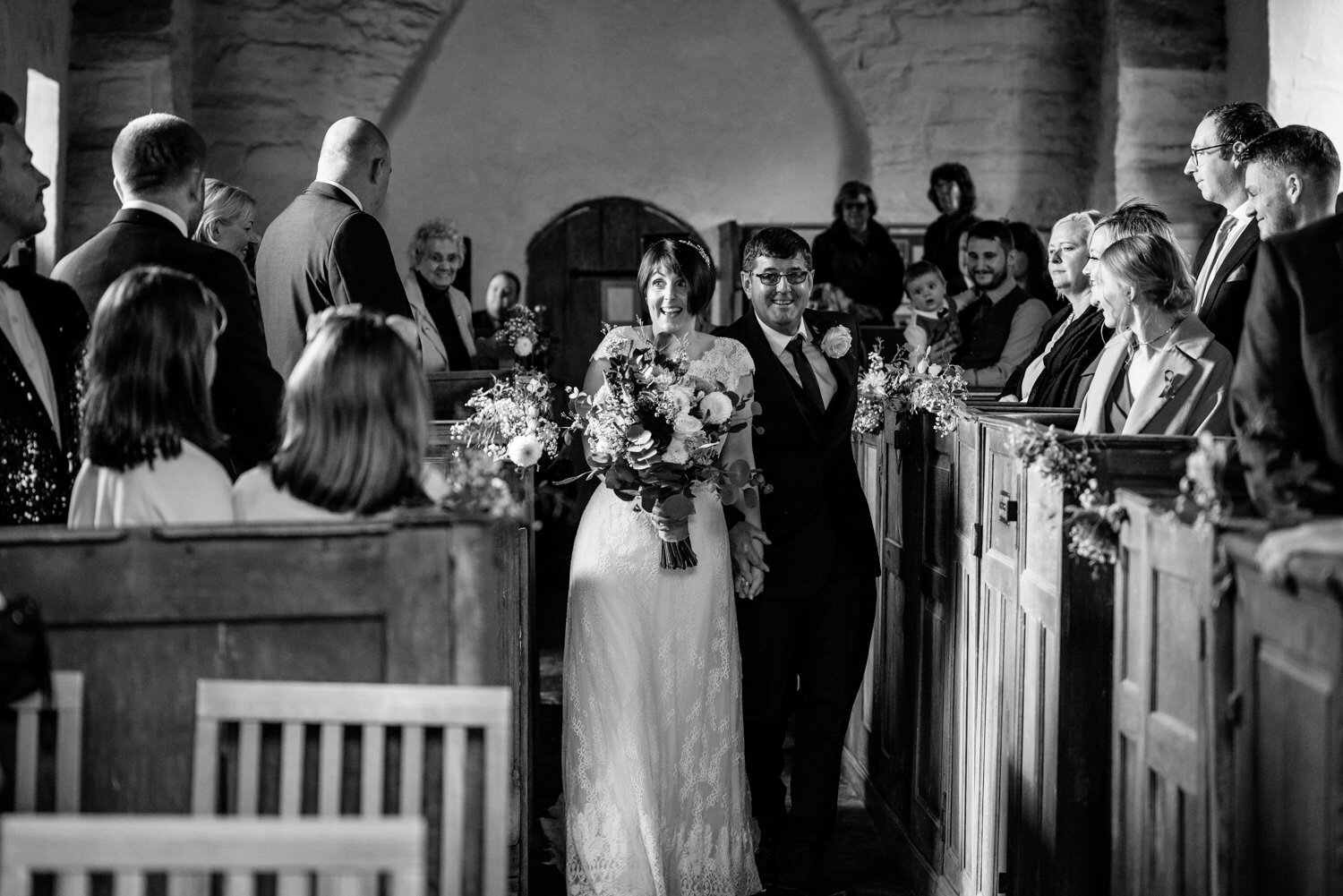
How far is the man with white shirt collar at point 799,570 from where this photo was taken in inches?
174

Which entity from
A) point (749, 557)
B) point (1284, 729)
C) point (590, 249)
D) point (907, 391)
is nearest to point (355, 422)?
point (1284, 729)

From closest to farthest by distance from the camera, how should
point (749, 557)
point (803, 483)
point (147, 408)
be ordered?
point (147, 408), point (749, 557), point (803, 483)

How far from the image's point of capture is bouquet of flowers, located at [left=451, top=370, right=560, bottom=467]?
4.04m

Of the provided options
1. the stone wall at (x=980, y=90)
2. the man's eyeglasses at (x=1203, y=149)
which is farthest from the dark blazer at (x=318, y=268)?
the stone wall at (x=980, y=90)

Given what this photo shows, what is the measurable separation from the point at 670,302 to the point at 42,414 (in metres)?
1.78

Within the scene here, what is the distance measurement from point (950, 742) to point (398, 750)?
86.3 inches

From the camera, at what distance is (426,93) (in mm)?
10445

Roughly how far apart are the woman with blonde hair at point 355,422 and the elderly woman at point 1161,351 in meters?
1.80

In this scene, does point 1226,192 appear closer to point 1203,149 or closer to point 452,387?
point 1203,149

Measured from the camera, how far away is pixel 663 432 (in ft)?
13.5

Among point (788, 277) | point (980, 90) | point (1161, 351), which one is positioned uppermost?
point (980, 90)

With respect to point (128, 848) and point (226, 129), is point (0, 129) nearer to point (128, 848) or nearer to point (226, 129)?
point (128, 848)

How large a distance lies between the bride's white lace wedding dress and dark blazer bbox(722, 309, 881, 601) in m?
0.21

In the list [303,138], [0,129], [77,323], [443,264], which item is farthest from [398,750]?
[303,138]
